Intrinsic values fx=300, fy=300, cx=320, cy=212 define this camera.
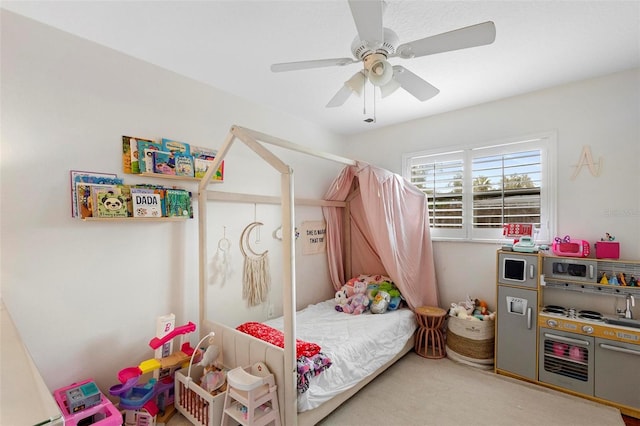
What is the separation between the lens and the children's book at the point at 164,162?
7.69ft

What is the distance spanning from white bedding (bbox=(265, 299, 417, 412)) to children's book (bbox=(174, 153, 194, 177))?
158 centimetres

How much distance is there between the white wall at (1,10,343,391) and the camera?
5.97ft

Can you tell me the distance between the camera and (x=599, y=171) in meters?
2.60

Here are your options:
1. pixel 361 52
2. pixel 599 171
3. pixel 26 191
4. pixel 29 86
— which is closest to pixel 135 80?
pixel 29 86

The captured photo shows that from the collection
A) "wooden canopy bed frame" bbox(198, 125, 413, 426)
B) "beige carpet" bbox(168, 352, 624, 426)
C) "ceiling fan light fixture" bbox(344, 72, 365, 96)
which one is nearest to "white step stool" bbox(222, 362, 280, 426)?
"wooden canopy bed frame" bbox(198, 125, 413, 426)

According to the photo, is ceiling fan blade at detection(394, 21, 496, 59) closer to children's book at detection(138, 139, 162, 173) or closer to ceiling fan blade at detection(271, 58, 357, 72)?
ceiling fan blade at detection(271, 58, 357, 72)

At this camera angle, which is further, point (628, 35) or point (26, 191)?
point (628, 35)

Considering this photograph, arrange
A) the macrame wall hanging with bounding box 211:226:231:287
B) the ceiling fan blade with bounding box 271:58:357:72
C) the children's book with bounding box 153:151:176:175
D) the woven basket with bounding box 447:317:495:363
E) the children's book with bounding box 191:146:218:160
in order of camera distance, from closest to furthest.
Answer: the ceiling fan blade with bounding box 271:58:357:72, the children's book with bounding box 153:151:176:175, the children's book with bounding box 191:146:218:160, the macrame wall hanging with bounding box 211:226:231:287, the woven basket with bounding box 447:317:495:363

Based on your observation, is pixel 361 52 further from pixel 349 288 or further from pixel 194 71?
pixel 349 288

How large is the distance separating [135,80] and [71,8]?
558mm

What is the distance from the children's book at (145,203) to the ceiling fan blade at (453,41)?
1954mm

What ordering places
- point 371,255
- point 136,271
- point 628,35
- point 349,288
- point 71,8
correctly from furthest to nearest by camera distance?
Result: point 371,255 → point 349,288 → point 136,271 → point 628,35 → point 71,8

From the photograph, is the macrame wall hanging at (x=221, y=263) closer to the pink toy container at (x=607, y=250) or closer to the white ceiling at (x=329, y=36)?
the white ceiling at (x=329, y=36)

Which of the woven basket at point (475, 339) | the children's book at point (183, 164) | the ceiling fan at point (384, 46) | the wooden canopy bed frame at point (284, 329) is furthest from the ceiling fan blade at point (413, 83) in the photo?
the woven basket at point (475, 339)
